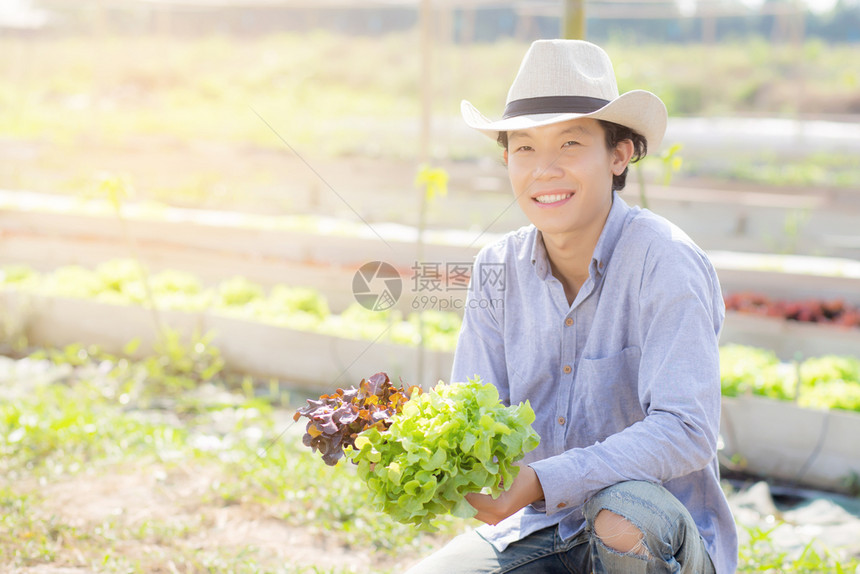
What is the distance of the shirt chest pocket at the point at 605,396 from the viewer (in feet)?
5.52

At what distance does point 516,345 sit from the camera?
185cm

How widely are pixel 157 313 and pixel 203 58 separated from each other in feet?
54.4

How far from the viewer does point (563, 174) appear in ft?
5.49

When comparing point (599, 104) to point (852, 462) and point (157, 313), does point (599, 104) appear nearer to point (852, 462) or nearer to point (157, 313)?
point (852, 462)

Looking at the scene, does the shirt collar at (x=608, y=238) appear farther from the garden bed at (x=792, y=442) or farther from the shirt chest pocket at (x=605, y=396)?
the garden bed at (x=792, y=442)

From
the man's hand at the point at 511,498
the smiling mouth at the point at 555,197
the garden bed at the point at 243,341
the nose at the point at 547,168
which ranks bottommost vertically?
the garden bed at the point at 243,341

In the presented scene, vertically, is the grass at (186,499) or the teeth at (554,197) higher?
the teeth at (554,197)

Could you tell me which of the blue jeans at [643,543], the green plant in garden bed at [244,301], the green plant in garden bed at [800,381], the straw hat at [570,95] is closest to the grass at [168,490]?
Result: the green plant in garden bed at [244,301]

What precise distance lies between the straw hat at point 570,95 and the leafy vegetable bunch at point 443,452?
0.60 meters

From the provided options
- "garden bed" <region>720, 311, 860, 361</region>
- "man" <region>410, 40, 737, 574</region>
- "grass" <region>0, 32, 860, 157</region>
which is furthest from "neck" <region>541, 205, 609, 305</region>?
"grass" <region>0, 32, 860, 157</region>

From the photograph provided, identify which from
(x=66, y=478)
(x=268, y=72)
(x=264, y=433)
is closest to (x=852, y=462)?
(x=264, y=433)

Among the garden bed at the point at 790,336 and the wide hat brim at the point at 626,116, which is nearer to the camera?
the wide hat brim at the point at 626,116

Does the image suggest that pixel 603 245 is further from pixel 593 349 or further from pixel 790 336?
pixel 790 336

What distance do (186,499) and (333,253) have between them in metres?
3.06
